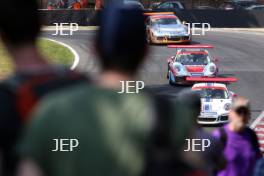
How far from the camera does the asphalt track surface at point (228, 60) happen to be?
28344mm

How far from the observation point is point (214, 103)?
2100 centimetres

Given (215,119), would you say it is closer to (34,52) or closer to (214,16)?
(34,52)

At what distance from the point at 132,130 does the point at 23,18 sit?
0.55 m

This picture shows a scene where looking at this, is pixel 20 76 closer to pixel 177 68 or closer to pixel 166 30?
pixel 177 68

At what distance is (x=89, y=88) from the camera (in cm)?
235

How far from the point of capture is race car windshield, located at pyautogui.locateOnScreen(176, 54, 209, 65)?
28.9m

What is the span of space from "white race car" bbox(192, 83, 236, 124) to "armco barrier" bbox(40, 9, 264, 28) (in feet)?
90.7

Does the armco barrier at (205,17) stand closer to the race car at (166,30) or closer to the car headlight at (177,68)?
the race car at (166,30)

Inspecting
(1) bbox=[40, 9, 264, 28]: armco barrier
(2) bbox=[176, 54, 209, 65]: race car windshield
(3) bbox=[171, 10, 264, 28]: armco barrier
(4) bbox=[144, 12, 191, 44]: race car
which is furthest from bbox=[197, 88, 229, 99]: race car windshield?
(3) bbox=[171, 10, 264, 28]: armco barrier

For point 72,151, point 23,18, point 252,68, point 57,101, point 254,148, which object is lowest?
point 252,68

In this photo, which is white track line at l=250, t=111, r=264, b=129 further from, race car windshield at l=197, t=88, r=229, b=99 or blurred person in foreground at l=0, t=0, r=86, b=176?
blurred person in foreground at l=0, t=0, r=86, b=176

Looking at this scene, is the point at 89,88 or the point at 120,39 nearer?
the point at 89,88

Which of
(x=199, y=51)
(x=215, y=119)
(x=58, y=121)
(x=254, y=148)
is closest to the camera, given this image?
(x=58, y=121)

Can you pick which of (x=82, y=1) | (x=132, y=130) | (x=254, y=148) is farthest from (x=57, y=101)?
(x=82, y=1)
